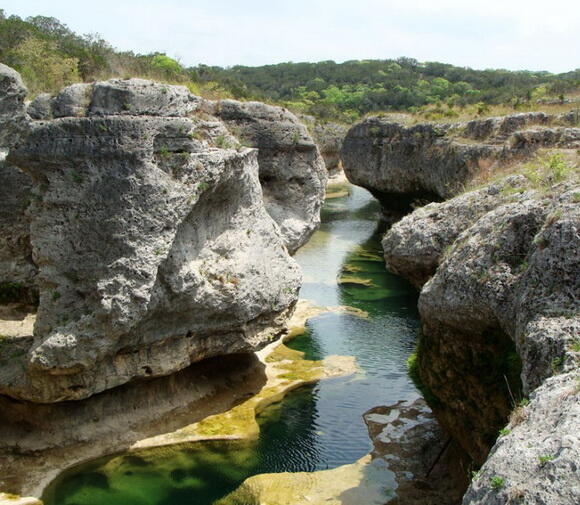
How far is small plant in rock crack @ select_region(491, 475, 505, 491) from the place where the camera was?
5.27 meters

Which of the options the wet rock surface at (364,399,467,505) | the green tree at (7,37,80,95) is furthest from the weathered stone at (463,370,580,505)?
the green tree at (7,37,80,95)

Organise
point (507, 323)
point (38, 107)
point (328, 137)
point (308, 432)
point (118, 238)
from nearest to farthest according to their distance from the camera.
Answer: point (507, 323) → point (118, 238) → point (308, 432) → point (38, 107) → point (328, 137)

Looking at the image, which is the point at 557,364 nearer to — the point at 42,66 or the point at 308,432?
the point at 308,432

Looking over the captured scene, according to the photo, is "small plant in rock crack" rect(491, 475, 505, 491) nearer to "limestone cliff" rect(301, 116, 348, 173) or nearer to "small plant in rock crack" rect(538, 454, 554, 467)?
"small plant in rock crack" rect(538, 454, 554, 467)

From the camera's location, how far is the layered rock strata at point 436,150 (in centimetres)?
2292

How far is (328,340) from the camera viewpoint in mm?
20234

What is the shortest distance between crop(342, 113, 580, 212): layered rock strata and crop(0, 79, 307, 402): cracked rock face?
11.6 meters

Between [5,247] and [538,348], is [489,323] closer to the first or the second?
[538,348]

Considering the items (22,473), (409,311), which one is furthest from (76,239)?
(409,311)

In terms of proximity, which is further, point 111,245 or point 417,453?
point 417,453

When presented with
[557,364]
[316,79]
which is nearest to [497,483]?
[557,364]

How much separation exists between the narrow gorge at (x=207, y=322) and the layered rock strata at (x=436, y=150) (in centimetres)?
938

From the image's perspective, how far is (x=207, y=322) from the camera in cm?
1435

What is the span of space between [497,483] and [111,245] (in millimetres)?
8670
